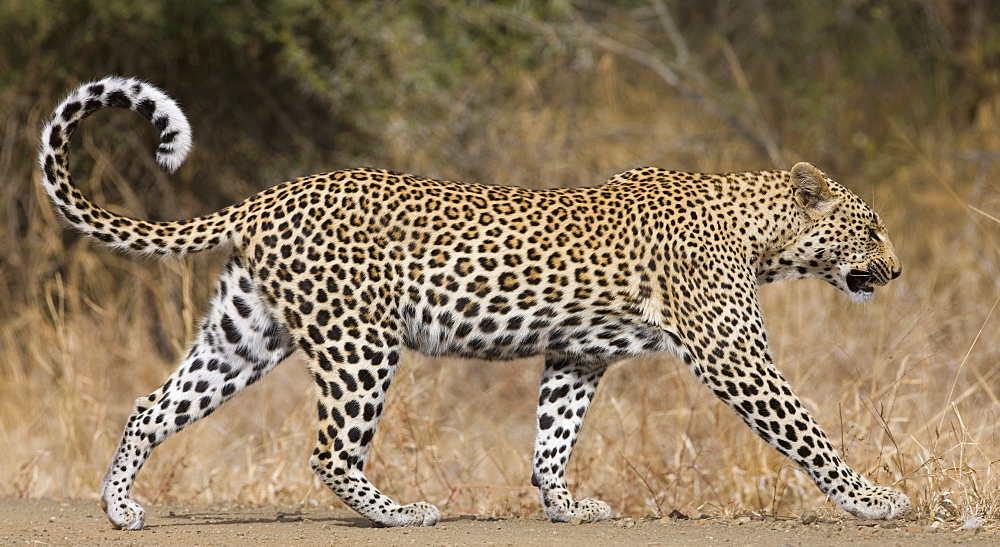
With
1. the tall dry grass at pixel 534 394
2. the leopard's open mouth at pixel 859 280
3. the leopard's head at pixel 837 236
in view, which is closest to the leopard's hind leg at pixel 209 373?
the tall dry grass at pixel 534 394

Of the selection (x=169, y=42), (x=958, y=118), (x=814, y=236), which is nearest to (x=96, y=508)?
(x=814, y=236)

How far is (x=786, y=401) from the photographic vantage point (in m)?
6.12

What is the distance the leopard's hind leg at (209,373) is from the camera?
6.44 m

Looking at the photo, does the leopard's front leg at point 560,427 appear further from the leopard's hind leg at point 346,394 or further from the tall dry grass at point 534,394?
the leopard's hind leg at point 346,394

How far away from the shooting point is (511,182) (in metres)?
11.9

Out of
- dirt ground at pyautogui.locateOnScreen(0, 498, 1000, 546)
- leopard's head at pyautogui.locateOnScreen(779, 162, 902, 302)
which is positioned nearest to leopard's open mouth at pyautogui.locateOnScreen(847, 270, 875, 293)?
leopard's head at pyautogui.locateOnScreen(779, 162, 902, 302)

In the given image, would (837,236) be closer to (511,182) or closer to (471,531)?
(471,531)

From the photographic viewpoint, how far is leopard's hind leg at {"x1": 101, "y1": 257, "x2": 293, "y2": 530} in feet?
21.1

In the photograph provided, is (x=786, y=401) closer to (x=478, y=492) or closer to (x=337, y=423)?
(x=337, y=423)

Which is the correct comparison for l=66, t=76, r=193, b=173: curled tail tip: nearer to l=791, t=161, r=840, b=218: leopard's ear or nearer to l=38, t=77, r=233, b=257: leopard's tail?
l=38, t=77, r=233, b=257: leopard's tail

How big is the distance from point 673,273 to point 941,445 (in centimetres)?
264

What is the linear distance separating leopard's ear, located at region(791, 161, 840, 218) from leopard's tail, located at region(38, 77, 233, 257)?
2.86 m

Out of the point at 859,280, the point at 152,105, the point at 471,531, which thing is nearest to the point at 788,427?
the point at 859,280

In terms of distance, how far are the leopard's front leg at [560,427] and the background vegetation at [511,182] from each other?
1.61 ft
